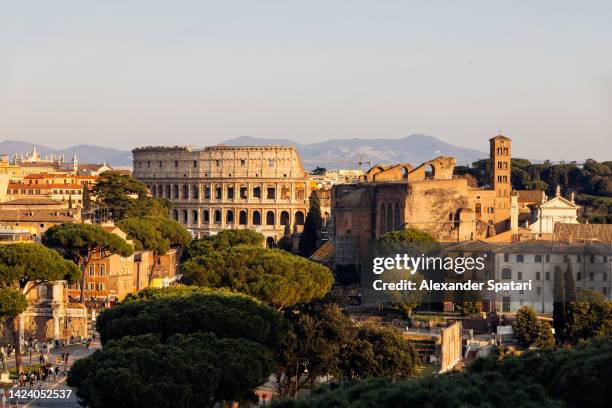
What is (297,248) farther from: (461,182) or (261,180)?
(261,180)

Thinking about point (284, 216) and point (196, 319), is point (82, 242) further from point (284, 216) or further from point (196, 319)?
point (284, 216)

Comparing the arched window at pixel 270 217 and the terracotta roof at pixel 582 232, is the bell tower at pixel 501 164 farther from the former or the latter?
the arched window at pixel 270 217

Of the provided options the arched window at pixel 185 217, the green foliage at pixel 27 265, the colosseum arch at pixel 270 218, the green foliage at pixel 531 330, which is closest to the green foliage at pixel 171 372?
the green foliage at pixel 27 265

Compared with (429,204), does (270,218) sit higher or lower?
higher

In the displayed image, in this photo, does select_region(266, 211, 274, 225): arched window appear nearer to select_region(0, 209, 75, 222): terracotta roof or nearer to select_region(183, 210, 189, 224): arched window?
select_region(183, 210, 189, 224): arched window

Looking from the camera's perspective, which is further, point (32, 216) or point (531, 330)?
point (32, 216)

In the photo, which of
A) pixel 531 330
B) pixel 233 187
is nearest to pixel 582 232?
pixel 531 330
